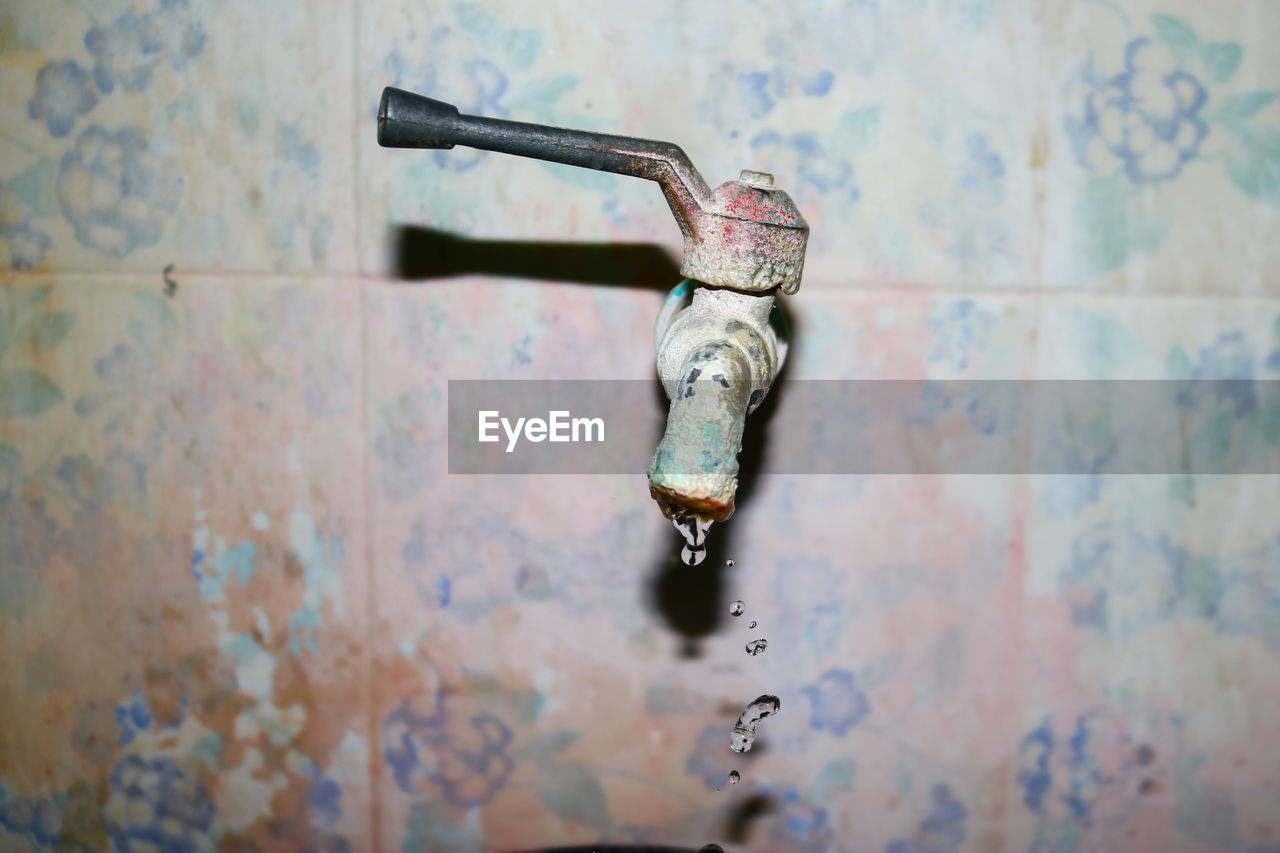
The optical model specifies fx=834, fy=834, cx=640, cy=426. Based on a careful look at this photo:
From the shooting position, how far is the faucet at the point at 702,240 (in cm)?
34

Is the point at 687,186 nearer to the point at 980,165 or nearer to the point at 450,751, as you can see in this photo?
the point at 980,165

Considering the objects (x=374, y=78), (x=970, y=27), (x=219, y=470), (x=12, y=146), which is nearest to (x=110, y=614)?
(x=219, y=470)

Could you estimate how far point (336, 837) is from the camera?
2.13ft

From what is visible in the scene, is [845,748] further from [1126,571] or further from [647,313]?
[647,313]

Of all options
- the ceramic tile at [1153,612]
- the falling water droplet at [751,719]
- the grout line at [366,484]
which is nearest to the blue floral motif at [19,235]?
the grout line at [366,484]

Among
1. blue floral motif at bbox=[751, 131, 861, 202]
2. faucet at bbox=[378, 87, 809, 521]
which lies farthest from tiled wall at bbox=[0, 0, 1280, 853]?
faucet at bbox=[378, 87, 809, 521]

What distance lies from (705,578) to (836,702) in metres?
0.14

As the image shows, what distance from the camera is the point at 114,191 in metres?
0.58

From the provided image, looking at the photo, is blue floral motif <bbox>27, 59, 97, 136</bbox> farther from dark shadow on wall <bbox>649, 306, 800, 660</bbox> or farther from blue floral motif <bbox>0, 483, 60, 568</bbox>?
dark shadow on wall <bbox>649, 306, 800, 660</bbox>

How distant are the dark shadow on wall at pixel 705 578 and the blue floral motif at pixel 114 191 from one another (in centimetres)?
39

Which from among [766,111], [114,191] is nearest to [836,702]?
[766,111]

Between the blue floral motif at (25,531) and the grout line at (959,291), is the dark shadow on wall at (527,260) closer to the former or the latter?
the grout line at (959,291)

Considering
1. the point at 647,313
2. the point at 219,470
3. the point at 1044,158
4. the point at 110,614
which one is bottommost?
the point at 110,614

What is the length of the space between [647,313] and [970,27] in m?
0.28
